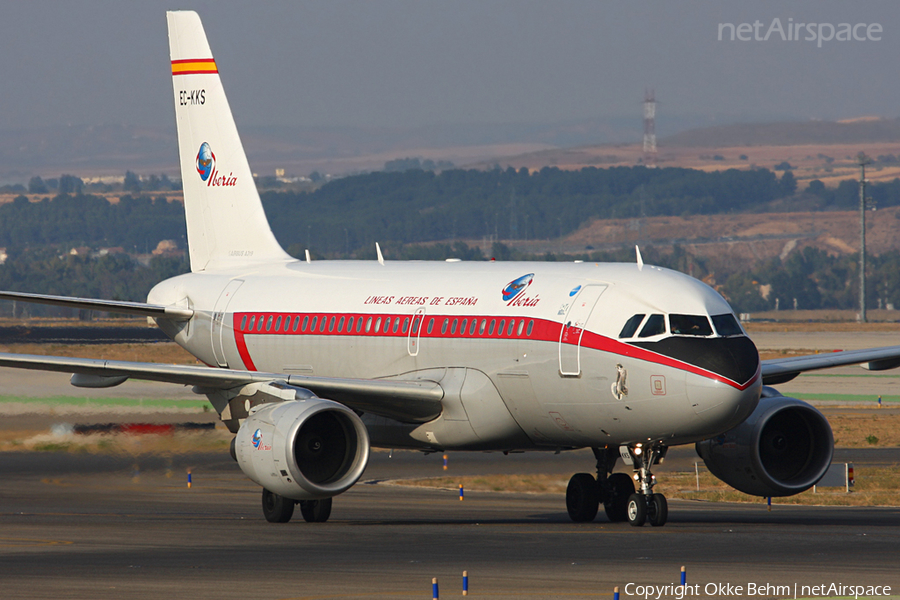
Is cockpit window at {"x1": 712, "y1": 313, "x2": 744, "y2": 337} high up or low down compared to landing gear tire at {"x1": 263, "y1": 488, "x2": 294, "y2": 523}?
up

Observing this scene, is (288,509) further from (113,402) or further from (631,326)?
(113,402)

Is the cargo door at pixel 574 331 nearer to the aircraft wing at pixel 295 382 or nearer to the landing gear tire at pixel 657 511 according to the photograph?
the landing gear tire at pixel 657 511

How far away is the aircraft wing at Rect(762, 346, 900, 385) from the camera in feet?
96.7

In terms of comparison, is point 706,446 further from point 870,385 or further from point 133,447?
point 870,385

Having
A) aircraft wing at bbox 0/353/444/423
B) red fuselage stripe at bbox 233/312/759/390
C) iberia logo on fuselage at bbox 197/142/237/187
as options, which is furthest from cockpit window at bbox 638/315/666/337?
iberia logo on fuselage at bbox 197/142/237/187

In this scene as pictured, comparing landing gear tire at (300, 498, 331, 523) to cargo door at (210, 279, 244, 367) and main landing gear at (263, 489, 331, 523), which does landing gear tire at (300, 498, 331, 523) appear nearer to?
main landing gear at (263, 489, 331, 523)

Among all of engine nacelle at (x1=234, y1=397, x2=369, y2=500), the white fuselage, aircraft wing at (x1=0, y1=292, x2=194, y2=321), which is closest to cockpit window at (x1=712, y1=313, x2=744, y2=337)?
the white fuselage

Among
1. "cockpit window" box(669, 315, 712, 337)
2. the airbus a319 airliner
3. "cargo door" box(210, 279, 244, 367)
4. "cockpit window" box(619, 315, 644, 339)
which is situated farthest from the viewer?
"cargo door" box(210, 279, 244, 367)

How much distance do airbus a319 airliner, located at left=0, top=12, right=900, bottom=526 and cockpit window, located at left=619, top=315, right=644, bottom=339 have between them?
25 millimetres

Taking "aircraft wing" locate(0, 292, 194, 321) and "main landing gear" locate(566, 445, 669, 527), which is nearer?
"main landing gear" locate(566, 445, 669, 527)

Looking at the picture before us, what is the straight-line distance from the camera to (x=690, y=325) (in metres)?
25.5

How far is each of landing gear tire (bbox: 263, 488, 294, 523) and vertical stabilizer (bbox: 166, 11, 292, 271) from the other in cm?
1106

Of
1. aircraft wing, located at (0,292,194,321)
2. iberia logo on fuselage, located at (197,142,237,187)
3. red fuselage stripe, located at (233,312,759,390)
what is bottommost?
red fuselage stripe, located at (233,312,759,390)

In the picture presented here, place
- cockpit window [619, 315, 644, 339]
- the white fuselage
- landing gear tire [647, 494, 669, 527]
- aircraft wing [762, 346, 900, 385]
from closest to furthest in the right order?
the white fuselage < cockpit window [619, 315, 644, 339] < landing gear tire [647, 494, 669, 527] < aircraft wing [762, 346, 900, 385]
